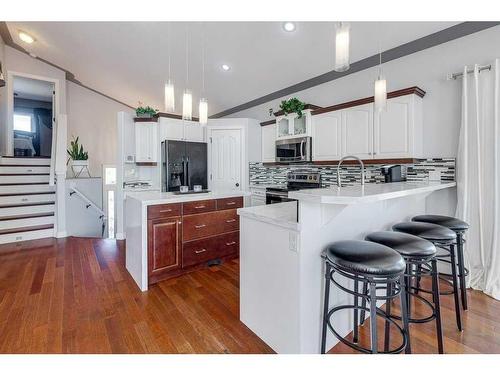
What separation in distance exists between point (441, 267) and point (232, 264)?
2.45m

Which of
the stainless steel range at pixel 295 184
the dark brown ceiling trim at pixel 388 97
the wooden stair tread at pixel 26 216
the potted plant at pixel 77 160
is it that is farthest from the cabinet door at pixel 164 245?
the potted plant at pixel 77 160

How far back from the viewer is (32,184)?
4.88 m

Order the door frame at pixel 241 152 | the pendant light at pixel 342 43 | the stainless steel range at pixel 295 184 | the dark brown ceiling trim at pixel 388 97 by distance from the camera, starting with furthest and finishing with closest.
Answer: the door frame at pixel 241 152 < the stainless steel range at pixel 295 184 < the dark brown ceiling trim at pixel 388 97 < the pendant light at pixel 342 43

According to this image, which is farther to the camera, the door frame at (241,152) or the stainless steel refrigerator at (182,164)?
the door frame at (241,152)

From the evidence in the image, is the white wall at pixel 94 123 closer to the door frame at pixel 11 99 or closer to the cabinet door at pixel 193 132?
the door frame at pixel 11 99

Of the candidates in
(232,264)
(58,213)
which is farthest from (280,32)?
(58,213)

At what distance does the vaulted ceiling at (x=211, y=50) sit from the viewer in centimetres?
291

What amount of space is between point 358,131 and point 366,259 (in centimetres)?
223

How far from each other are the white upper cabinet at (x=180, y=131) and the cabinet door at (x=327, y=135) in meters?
2.33

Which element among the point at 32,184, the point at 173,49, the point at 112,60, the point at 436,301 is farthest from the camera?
the point at 32,184

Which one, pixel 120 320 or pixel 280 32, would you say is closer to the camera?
pixel 120 320

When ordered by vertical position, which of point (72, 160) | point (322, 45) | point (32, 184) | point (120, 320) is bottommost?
point (120, 320)
